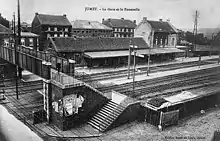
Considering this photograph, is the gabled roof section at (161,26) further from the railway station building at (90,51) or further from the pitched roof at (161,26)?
the railway station building at (90,51)

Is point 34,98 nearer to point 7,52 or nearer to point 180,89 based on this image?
point 7,52

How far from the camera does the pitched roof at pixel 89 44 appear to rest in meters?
32.5

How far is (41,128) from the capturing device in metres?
16.9

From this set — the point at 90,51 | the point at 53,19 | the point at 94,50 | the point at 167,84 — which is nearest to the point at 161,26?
the point at 94,50

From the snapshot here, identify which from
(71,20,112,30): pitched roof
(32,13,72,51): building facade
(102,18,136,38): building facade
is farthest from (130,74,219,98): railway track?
(102,18,136,38): building facade

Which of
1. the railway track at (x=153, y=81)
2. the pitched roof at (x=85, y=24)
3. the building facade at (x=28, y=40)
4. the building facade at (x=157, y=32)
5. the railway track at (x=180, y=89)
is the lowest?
the railway track at (x=180, y=89)

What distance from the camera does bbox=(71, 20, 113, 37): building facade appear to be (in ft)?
180

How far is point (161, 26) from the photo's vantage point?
170 ft

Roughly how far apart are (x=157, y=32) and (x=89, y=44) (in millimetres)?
20040

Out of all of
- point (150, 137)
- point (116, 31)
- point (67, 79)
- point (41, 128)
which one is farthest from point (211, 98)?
point (116, 31)

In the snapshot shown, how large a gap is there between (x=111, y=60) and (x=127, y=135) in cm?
1878

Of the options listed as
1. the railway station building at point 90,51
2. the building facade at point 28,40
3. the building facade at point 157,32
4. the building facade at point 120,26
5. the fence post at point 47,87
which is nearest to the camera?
the fence post at point 47,87

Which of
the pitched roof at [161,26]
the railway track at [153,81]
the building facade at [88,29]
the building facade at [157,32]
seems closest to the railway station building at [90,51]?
the railway track at [153,81]

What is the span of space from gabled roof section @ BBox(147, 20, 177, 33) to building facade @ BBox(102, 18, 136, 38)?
15.8 meters
